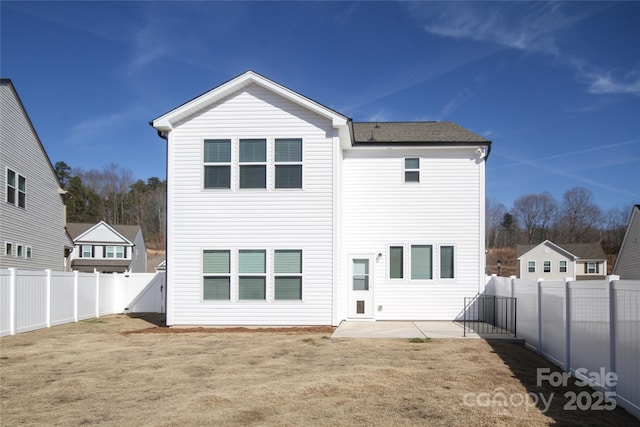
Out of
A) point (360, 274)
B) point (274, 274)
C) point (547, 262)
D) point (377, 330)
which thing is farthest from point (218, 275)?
point (547, 262)

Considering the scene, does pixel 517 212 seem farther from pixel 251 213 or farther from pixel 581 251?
pixel 251 213

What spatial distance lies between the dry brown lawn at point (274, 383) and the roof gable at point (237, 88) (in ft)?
19.9

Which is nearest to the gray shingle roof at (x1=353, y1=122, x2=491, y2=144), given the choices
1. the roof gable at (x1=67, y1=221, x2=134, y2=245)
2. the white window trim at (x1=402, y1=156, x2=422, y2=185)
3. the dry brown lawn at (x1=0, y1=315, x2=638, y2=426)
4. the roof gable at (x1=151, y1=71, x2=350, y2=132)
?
the white window trim at (x1=402, y1=156, x2=422, y2=185)

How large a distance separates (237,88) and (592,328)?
36.6 ft

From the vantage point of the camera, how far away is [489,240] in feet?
262

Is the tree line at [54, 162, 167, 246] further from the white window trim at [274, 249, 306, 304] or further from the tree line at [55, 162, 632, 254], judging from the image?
the white window trim at [274, 249, 306, 304]

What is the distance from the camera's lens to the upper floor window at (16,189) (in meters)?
20.5

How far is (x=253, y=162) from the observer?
15.0 metres

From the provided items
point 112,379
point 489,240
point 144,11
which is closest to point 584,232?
point 489,240

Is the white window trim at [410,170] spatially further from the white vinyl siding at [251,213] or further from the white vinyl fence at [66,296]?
the white vinyl fence at [66,296]

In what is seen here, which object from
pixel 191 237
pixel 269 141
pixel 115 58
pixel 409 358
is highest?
pixel 115 58

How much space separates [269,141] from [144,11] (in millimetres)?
5872

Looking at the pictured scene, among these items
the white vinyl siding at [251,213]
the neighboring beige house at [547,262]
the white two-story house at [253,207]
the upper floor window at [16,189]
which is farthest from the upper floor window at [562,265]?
the upper floor window at [16,189]

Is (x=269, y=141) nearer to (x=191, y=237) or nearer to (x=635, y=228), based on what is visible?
(x=191, y=237)
